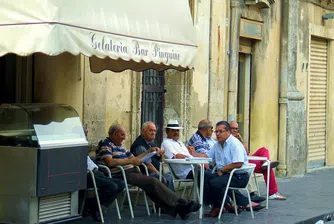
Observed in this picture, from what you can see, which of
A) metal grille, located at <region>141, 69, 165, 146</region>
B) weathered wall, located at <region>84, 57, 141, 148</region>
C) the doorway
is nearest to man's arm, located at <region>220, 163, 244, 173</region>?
weathered wall, located at <region>84, 57, 141, 148</region>

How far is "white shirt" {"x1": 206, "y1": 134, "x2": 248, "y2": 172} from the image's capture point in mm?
11102

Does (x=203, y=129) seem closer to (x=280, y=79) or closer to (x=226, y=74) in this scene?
(x=226, y=74)

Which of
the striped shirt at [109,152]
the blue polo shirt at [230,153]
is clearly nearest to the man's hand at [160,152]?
the striped shirt at [109,152]

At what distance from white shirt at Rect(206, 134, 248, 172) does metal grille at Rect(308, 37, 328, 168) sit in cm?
855

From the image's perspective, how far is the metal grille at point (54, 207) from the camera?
9.34m

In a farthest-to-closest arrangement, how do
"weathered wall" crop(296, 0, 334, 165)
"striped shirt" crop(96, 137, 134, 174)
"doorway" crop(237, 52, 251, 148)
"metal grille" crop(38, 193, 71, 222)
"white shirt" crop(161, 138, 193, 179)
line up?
"weathered wall" crop(296, 0, 334, 165), "doorway" crop(237, 52, 251, 148), "white shirt" crop(161, 138, 193, 179), "striped shirt" crop(96, 137, 134, 174), "metal grille" crop(38, 193, 71, 222)

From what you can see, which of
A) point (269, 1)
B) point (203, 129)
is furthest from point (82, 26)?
point (269, 1)

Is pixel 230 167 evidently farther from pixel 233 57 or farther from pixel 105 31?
pixel 233 57

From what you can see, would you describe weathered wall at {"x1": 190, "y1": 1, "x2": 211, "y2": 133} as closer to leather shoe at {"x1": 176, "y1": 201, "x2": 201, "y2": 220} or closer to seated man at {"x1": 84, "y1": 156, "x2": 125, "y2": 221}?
leather shoe at {"x1": 176, "y1": 201, "x2": 201, "y2": 220}

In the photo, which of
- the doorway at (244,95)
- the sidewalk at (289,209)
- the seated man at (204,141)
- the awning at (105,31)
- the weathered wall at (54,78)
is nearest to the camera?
the awning at (105,31)

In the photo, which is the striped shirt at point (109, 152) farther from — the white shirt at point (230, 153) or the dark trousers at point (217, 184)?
the white shirt at point (230, 153)

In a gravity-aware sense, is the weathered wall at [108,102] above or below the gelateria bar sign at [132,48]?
below

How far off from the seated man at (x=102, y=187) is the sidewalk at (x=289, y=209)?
212 mm

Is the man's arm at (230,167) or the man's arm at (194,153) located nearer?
the man's arm at (230,167)
